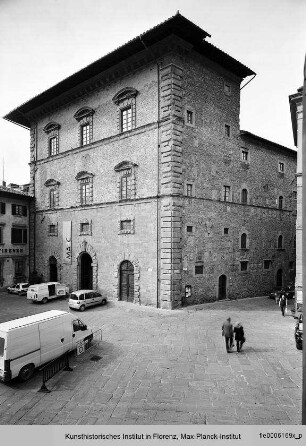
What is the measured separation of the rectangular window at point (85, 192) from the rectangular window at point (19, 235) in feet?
30.7

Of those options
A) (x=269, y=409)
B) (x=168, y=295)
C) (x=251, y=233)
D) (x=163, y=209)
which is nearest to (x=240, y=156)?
(x=251, y=233)

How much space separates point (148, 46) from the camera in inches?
749

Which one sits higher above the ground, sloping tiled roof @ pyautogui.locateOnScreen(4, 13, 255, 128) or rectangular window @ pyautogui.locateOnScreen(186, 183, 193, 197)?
sloping tiled roof @ pyautogui.locateOnScreen(4, 13, 255, 128)

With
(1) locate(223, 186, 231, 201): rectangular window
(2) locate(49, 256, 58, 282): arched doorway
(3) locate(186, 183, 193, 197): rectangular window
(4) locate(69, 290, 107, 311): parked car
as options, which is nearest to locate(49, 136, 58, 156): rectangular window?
(2) locate(49, 256, 58, 282): arched doorway

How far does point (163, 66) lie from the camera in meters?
19.0

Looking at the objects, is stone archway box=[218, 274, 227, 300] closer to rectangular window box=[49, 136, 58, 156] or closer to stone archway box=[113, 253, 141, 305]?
stone archway box=[113, 253, 141, 305]

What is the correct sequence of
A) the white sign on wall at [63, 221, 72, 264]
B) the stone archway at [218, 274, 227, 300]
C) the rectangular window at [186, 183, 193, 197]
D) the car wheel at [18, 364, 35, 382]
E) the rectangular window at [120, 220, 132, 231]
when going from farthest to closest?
the white sign on wall at [63, 221, 72, 264] < the stone archway at [218, 274, 227, 300] < the rectangular window at [120, 220, 132, 231] < the rectangular window at [186, 183, 193, 197] < the car wheel at [18, 364, 35, 382]

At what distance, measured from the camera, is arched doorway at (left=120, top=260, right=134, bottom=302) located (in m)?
21.0

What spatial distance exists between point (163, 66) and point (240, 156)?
9.82m

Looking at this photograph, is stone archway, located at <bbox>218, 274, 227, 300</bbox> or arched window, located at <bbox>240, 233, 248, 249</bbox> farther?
arched window, located at <bbox>240, 233, 248, 249</bbox>

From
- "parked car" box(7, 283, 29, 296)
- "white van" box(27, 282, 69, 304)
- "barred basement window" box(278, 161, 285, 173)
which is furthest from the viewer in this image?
"barred basement window" box(278, 161, 285, 173)

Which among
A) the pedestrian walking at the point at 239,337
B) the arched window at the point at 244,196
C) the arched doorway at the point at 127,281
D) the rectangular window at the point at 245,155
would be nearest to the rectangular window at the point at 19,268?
the arched doorway at the point at 127,281

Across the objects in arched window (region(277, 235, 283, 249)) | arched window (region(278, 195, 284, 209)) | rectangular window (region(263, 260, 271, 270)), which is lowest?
rectangular window (region(263, 260, 271, 270))

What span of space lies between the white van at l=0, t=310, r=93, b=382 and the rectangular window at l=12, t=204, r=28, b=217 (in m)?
20.9
